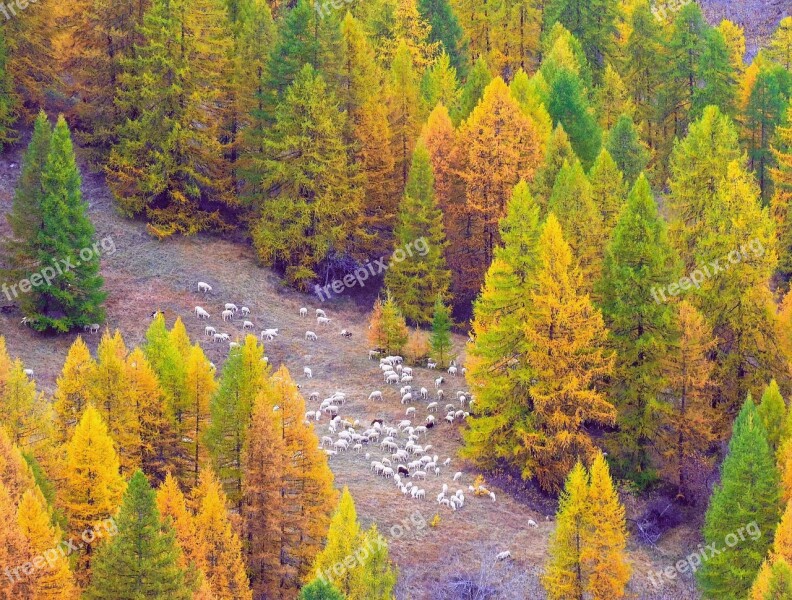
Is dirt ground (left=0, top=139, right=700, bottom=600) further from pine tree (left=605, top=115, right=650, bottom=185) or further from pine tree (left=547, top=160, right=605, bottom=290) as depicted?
pine tree (left=605, top=115, right=650, bottom=185)

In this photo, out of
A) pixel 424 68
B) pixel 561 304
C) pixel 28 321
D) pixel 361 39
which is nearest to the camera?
pixel 561 304

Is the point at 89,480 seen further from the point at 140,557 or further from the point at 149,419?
the point at 140,557

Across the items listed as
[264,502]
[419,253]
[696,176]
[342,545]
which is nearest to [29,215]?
[419,253]

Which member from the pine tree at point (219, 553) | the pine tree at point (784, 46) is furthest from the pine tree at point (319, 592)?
the pine tree at point (784, 46)

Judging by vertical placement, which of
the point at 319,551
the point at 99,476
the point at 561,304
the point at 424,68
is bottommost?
the point at 319,551

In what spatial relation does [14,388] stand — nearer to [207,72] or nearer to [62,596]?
[62,596]

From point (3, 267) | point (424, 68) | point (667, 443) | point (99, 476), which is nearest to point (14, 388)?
point (99, 476)
